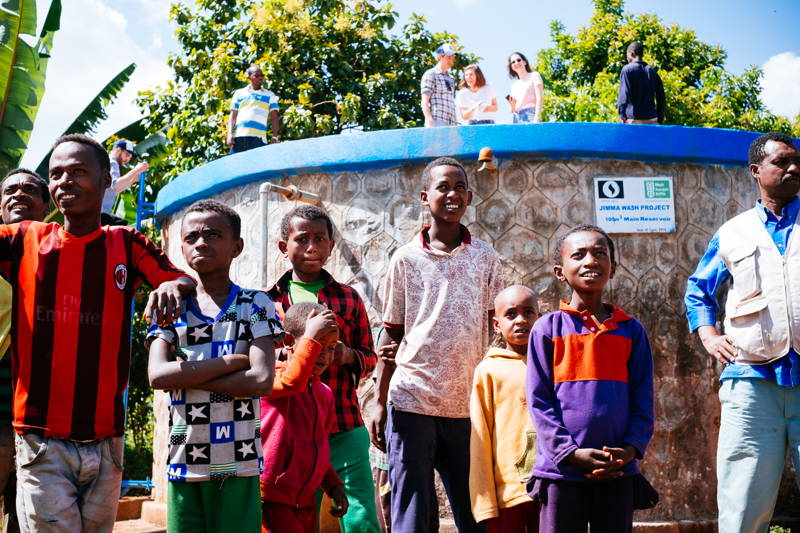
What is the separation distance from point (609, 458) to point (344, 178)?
3.65 metres

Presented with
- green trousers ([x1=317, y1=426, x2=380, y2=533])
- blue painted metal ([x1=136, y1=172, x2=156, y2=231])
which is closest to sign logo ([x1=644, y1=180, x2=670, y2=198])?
green trousers ([x1=317, y1=426, x2=380, y2=533])

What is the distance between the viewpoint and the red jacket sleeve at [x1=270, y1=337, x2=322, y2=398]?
3049 mm

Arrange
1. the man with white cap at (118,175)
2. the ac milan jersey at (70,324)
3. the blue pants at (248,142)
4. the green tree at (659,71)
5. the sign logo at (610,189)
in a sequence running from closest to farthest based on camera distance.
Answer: the ac milan jersey at (70,324) < the sign logo at (610,189) < the man with white cap at (118,175) < the blue pants at (248,142) < the green tree at (659,71)

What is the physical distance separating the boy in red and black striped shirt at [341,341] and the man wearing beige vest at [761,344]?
1.46 meters

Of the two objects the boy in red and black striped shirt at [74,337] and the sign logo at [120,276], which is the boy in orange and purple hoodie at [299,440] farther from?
the sign logo at [120,276]

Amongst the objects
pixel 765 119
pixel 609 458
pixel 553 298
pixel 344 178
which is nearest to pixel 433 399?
pixel 609 458

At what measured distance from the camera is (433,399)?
3.61 m

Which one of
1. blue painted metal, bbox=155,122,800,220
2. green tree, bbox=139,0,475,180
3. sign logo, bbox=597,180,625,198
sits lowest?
sign logo, bbox=597,180,625,198

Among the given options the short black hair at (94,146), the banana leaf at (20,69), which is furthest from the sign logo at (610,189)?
the banana leaf at (20,69)

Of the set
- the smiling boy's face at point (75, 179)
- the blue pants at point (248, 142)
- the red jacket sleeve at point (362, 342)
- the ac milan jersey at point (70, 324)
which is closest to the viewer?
the ac milan jersey at point (70, 324)

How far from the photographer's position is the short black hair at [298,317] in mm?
3359

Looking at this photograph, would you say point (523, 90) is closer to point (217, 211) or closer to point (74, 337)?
point (217, 211)

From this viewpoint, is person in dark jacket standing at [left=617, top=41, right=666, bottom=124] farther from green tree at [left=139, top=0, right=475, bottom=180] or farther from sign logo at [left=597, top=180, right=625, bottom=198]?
green tree at [left=139, top=0, right=475, bottom=180]

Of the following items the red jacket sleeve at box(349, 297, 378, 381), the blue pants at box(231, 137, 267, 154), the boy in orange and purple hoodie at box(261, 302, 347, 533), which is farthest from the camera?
the blue pants at box(231, 137, 267, 154)
